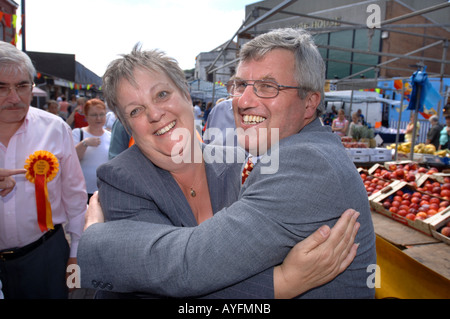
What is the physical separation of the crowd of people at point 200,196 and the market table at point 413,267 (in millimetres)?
1184

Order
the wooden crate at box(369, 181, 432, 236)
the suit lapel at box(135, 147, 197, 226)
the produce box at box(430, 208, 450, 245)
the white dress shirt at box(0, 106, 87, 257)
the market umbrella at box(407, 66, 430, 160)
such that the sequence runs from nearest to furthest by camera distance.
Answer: the suit lapel at box(135, 147, 197, 226) → the white dress shirt at box(0, 106, 87, 257) → the produce box at box(430, 208, 450, 245) → the wooden crate at box(369, 181, 432, 236) → the market umbrella at box(407, 66, 430, 160)

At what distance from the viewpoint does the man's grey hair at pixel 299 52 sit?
4.30 ft

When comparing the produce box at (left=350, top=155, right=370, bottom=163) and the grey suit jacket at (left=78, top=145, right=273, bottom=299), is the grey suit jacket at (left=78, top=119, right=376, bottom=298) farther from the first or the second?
the produce box at (left=350, top=155, right=370, bottom=163)

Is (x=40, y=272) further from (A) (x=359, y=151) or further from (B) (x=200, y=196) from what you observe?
(A) (x=359, y=151)

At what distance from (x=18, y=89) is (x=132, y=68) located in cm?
115

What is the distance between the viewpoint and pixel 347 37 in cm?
2392

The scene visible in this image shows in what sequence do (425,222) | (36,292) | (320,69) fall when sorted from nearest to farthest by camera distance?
(320,69) → (36,292) → (425,222)

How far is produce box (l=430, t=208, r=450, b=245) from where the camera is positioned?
9.04 ft

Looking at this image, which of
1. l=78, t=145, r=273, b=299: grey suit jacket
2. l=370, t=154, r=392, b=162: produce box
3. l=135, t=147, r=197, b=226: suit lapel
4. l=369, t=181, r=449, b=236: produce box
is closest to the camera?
l=78, t=145, r=273, b=299: grey suit jacket

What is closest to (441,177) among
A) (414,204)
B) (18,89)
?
(414,204)

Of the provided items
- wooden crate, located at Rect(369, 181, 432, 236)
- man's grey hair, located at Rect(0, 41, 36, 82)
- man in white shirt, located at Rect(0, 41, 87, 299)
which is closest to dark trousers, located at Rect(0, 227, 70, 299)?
man in white shirt, located at Rect(0, 41, 87, 299)
